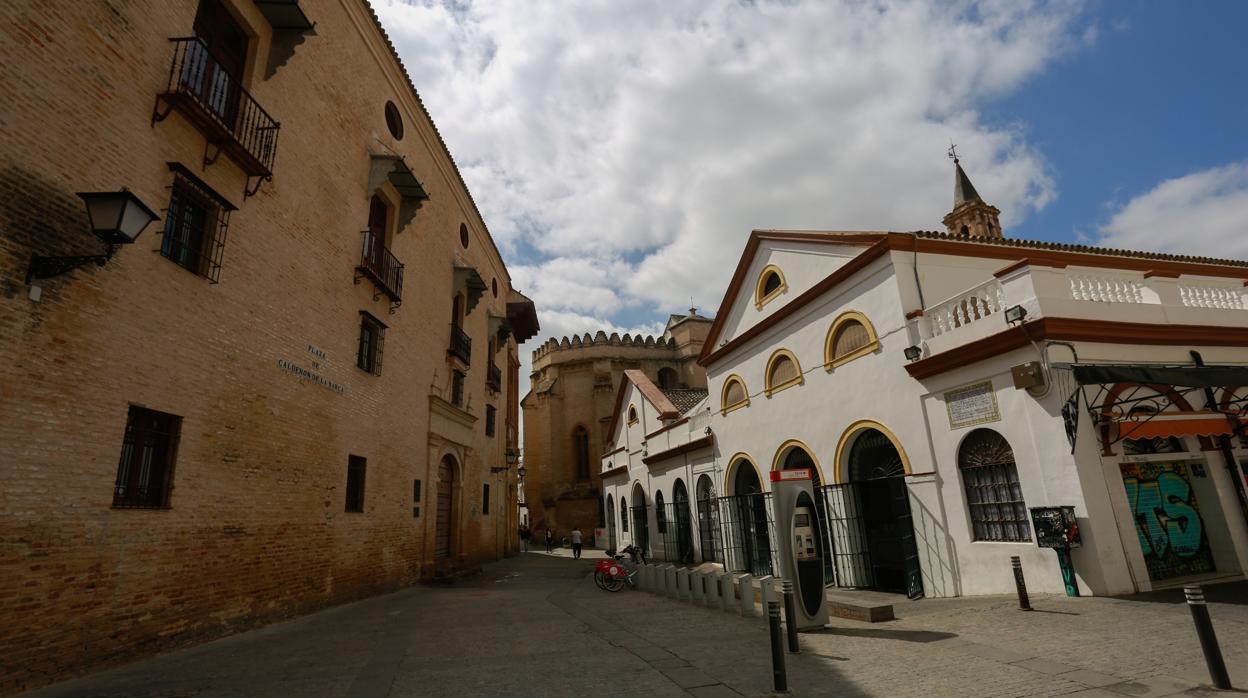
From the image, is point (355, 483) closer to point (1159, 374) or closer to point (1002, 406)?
point (1002, 406)

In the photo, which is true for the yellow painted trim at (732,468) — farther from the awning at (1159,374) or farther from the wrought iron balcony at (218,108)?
the wrought iron balcony at (218,108)

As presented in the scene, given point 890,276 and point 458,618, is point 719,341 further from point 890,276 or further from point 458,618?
point 458,618

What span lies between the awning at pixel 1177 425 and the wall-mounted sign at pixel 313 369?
1343 cm

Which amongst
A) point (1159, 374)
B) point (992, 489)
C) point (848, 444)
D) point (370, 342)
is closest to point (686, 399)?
point (848, 444)

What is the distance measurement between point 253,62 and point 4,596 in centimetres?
840

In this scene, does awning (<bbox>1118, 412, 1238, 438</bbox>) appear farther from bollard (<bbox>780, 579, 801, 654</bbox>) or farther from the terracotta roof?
Result: the terracotta roof

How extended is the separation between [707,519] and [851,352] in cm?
926

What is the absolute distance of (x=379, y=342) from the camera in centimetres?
1456

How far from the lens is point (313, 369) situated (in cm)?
1151

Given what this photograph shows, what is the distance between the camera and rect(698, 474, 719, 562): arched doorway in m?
19.9

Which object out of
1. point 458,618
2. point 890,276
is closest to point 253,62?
point 458,618

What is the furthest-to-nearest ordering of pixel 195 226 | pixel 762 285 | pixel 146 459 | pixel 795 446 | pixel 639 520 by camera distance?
1. pixel 639 520
2. pixel 762 285
3. pixel 795 446
4. pixel 195 226
5. pixel 146 459

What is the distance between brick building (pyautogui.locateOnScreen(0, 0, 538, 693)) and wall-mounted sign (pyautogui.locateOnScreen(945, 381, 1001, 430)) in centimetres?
1176

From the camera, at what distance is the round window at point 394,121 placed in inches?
627
